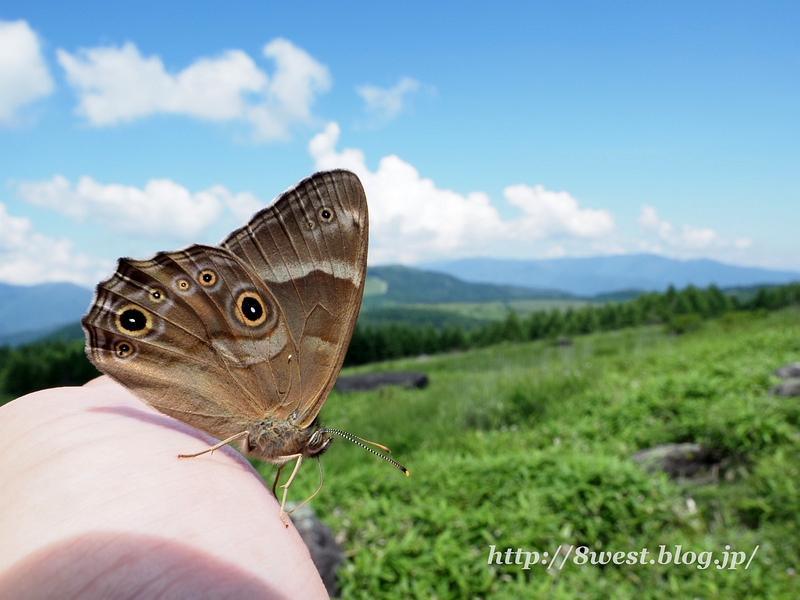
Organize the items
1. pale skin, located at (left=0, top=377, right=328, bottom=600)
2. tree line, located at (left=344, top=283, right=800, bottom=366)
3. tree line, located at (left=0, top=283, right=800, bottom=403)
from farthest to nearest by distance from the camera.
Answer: tree line, located at (left=344, top=283, right=800, bottom=366), tree line, located at (left=0, top=283, right=800, bottom=403), pale skin, located at (left=0, top=377, right=328, bottom=600)

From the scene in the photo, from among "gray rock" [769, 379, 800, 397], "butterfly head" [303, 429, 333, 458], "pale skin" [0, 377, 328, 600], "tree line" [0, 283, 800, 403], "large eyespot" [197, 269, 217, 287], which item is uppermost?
"large eyespot" [197, 269, 217, 287]

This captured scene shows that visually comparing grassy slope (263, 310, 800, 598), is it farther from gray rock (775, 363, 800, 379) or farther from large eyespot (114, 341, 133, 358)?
large eyespot (114, 341, 133, 358)

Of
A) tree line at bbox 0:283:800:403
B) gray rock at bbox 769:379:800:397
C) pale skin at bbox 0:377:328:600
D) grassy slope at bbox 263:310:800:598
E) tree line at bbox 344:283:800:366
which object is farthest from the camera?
tree line at bbox 344:283:800:366

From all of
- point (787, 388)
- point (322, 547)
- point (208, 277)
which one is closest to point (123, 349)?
point (208, 277)

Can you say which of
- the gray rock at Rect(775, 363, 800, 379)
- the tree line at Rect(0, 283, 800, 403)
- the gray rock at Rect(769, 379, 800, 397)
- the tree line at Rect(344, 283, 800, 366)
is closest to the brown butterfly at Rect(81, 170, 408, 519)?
the gray rock at Rect(769, 379, 800, 397)

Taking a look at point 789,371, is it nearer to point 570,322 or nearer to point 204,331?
point 204,331

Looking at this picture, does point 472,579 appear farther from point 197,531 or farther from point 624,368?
point 624,368

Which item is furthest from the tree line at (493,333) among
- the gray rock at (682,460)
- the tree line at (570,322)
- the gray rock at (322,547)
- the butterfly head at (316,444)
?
the butterfly head at (316,444)
